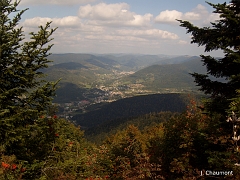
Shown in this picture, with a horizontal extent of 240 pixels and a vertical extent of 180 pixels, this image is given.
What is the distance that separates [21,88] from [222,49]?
32.1 ft

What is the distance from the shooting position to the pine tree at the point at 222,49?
857cm

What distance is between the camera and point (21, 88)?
10562 mm

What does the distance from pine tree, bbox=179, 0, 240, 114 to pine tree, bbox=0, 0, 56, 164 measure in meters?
7.33

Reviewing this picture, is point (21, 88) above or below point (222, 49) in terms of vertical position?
below

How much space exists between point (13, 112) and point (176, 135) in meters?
16.4

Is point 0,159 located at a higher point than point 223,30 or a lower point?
lower

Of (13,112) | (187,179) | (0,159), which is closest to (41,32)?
(13,112)

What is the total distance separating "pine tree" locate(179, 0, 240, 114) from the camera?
8570 mm

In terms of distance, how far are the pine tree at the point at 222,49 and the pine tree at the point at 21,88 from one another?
24.1ft

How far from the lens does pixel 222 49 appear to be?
8422mm

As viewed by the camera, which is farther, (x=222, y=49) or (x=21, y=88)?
(x=21, y=88)

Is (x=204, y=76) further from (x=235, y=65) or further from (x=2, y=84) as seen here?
(x=2, y=84)

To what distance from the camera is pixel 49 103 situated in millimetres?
10609

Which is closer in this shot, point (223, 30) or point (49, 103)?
point (223, 30)
